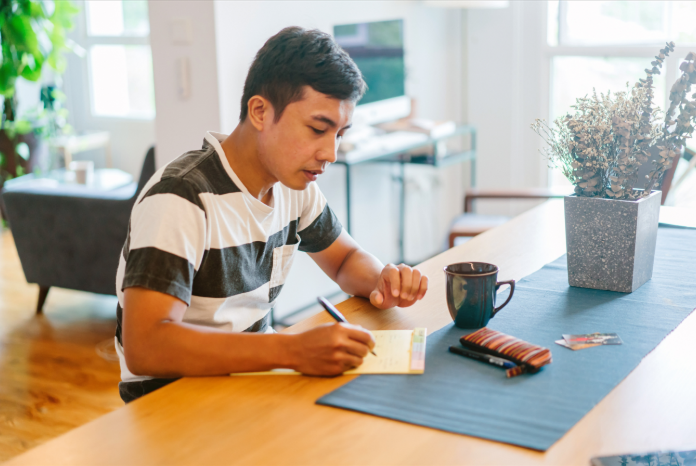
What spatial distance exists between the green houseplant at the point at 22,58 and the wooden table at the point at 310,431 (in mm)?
4019

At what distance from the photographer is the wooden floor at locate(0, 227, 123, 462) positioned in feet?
7.77

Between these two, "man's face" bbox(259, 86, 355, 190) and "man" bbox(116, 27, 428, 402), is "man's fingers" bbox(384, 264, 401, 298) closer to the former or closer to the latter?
"man" bbox(116, 27, 428, 402)

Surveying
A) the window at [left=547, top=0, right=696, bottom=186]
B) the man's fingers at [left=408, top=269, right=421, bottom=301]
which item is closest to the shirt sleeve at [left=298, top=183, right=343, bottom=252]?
the man's fingers at [left=408, top=269, right=421, bottom=301]

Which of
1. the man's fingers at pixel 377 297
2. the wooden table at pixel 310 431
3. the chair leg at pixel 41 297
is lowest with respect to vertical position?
the chair leg at pixel 41 297

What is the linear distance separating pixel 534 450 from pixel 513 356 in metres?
0.23

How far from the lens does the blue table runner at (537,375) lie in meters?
0.88

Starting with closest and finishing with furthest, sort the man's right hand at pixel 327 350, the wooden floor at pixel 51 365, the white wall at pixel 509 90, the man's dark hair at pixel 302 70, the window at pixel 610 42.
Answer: the man's right hand at pixel 327 350 < the man's dark hair at pixel 302 70 < the wooden floor at pixel 51 365 < the window at pixel 610 42 < the white wall at pixel 509 90

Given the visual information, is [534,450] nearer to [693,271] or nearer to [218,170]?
[218,170]

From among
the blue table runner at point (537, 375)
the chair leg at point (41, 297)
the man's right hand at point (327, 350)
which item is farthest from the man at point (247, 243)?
the chair leg at point (41, 297)

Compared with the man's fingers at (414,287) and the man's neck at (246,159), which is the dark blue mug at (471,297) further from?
the man's neck at (246,159)

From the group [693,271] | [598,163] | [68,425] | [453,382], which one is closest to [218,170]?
[453,382]

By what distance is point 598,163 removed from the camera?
131cm

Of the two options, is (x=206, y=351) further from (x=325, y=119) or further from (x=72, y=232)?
(x=72, y=232)

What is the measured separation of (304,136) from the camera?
47.3 inches
